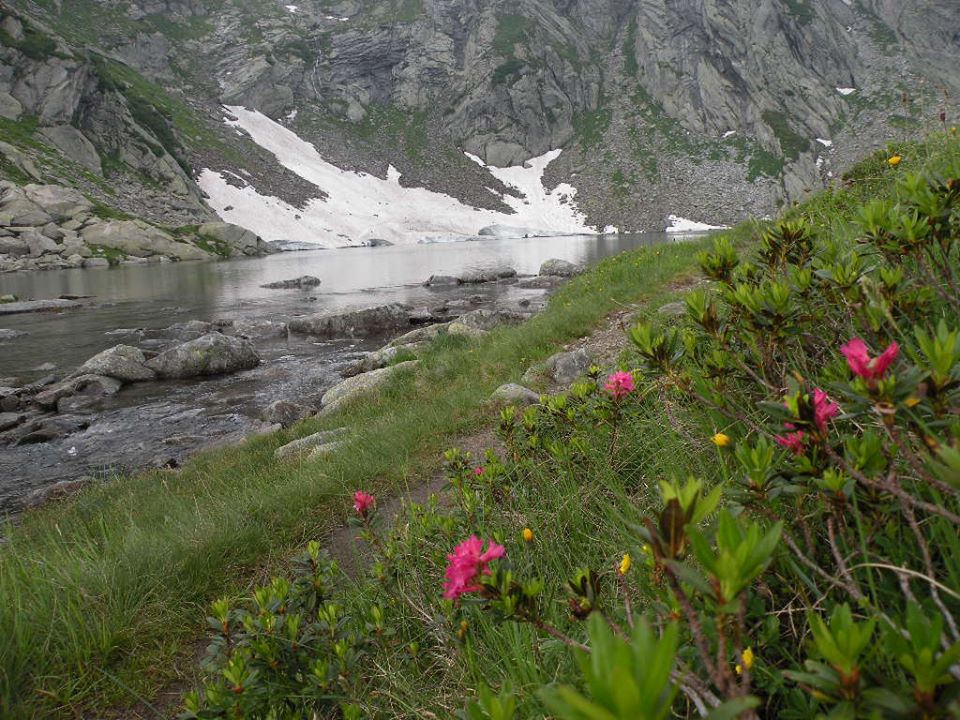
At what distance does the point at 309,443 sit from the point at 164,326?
14.8 meters

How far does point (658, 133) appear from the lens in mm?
101438

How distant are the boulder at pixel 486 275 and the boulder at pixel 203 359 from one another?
16932 mm

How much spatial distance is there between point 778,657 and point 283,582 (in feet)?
5.29

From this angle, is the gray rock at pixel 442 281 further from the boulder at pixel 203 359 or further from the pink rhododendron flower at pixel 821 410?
the pink rhododendron flower at pixel 821 410

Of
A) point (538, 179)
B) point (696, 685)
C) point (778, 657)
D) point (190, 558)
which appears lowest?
point (190, 558)

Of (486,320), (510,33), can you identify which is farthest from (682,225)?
(486,320)

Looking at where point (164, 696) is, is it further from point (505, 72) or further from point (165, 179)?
point (505, 72)

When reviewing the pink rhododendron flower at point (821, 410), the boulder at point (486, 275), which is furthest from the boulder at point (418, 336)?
the boulder at point (486, 275)

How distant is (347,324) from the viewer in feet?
56.7

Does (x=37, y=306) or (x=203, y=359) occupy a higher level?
(x=37, y=306)

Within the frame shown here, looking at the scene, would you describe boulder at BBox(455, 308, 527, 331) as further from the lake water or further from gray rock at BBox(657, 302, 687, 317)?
gray rock at BBox(657, 302, 687, 317)

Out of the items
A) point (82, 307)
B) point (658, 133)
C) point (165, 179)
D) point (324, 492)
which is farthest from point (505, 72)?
point (324, 492)

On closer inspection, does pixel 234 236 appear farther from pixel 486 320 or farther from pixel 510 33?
pixel 510 33

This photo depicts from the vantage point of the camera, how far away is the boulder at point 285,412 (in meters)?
9.23
